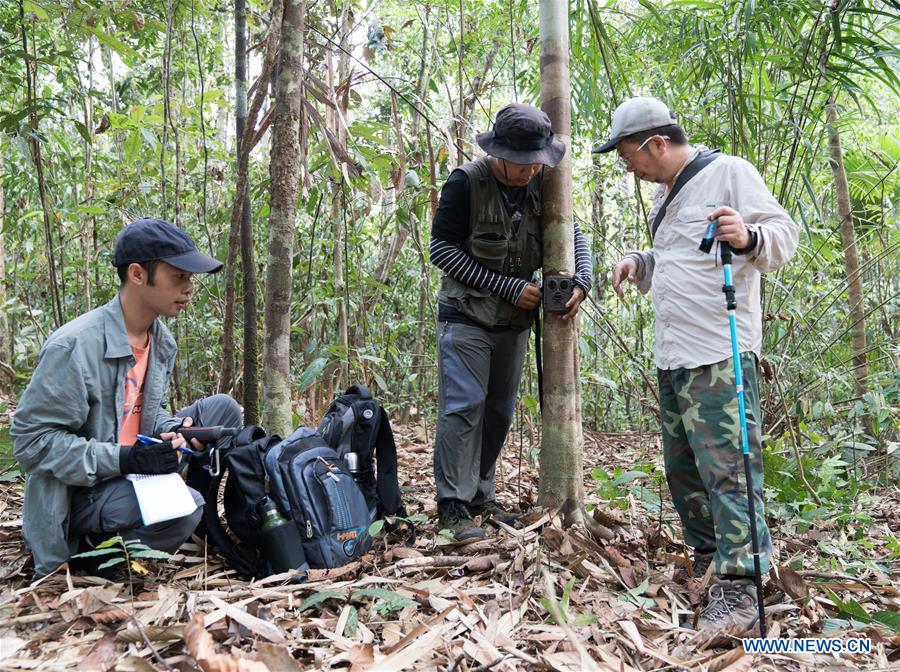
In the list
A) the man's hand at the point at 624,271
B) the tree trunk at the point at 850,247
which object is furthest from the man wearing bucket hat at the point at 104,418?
the tree trunk at the point at 850,247

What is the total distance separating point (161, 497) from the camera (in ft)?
8.54

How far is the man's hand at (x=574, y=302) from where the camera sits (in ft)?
10.6

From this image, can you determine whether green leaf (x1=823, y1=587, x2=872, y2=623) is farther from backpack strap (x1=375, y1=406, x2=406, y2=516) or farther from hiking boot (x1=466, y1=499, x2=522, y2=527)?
backpack strap (x1=375, y1=406, x2=406, y2=516)

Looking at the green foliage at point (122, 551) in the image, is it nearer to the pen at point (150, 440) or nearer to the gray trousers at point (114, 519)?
the gray trousers at point (114, 519)

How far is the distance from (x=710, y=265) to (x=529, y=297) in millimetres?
899

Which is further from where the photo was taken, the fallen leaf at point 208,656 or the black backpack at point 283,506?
the black backpack at point 283,506

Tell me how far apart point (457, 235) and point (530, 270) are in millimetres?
404

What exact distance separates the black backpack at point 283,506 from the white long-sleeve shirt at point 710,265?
1438mm

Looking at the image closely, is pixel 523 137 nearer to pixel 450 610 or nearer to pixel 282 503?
pixel 282 503

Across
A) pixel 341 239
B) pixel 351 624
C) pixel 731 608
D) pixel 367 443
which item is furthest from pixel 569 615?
pixel 341 239

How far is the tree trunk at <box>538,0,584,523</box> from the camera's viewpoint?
3244 mm

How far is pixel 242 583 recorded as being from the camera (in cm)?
264

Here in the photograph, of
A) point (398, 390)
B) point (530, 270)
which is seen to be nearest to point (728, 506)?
point (530, 270)

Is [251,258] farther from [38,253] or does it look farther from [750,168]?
[38,253]
